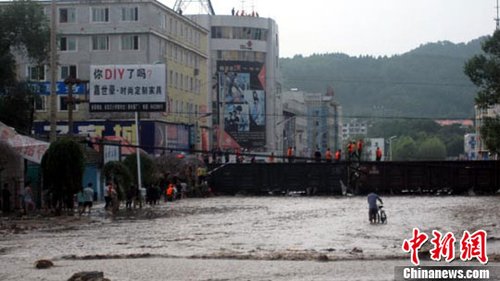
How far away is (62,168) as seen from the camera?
4075 centimetres

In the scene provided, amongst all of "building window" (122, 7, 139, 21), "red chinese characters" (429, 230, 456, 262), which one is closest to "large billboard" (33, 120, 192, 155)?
"building window" (122, 7, 139, 21)

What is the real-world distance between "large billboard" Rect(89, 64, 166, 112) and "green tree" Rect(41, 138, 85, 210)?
15281 mm

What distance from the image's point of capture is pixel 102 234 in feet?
101

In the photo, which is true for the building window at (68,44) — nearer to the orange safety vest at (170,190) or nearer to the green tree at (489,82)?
the orange safety vest at (170,190)

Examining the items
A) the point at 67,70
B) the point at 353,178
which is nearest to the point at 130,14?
the point at 67,70

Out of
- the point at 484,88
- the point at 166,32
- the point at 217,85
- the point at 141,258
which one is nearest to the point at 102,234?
the point at 141,258

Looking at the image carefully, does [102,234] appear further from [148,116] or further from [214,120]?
[214,120]

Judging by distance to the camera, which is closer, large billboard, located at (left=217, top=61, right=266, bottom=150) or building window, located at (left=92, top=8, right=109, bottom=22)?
building window, located at (left=92, top=8, right=109, bottom=22)

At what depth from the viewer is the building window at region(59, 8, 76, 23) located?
85.7 m

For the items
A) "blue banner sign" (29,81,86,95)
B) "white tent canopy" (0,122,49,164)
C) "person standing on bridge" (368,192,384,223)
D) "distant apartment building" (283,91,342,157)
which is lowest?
"person standing on bridge" (368,192,384,223)

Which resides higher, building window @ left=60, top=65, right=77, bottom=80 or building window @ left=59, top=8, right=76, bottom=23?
building window @ left=59, top=8, right=76, bottom=23

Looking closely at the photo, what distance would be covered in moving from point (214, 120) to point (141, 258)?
323 ft

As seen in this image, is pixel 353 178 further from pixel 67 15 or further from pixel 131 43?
pixel 67 15

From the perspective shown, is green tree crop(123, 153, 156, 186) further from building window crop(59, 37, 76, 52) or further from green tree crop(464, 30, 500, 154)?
building window crop(59, 37, 76, 52)
